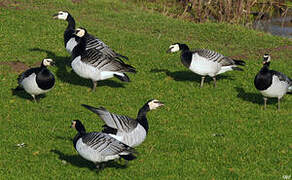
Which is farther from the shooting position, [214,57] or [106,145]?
[214,57]

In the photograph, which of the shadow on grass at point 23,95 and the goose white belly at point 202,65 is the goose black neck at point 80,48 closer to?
the shadow on grass at point 23,95

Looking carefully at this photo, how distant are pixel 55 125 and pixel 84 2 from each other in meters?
19.7

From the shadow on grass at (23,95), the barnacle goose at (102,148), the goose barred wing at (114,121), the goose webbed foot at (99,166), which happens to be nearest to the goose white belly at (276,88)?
the goose barred wing at (114,121)

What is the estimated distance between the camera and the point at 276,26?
119 ft

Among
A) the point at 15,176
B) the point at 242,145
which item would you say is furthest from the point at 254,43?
the point at 15,176

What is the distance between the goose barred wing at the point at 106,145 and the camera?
10859 mm

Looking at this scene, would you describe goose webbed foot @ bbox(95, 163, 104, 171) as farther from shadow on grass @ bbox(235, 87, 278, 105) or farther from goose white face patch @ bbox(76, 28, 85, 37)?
goose white face patch @ bbox(76, 28, 85, 37)

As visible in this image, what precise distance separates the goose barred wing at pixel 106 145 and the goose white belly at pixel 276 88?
7224mm

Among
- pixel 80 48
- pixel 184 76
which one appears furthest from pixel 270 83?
pixel 80 48

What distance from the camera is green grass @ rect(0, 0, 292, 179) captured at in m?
12.4

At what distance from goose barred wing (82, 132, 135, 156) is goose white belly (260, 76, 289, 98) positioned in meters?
7.22

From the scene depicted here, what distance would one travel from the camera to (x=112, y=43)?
2500cm

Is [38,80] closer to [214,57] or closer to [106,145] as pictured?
[106,145]

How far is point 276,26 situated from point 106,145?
91.3 ft
